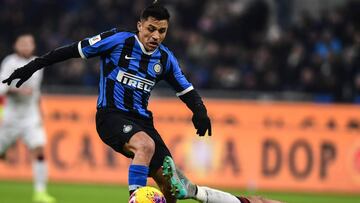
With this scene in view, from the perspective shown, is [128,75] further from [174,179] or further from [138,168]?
[174,179]

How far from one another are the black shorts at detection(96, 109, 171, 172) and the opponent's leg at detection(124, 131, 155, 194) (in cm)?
8

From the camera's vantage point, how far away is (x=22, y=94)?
1253 centimetres

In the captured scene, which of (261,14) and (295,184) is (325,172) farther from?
(261,14)

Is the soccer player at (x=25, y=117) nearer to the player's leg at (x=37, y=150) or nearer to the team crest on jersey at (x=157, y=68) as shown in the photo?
the player's leg at (x=37, y=150)

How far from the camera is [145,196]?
752 centimetres

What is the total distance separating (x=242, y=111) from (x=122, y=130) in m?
Result: 7.50

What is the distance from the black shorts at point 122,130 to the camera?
812cm

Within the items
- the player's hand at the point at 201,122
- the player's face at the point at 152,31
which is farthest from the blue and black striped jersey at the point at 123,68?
the player's hand at the point at 201,122

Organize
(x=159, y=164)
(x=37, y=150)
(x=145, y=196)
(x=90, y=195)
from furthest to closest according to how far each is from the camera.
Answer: (x=90, y=195) → (x=37, y=150) → (x=159, y=164) → (x=145, y=196)

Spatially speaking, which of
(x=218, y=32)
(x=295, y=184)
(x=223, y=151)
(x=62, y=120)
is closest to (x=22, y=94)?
(x=62, y=120)

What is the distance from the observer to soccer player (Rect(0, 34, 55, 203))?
1243cm

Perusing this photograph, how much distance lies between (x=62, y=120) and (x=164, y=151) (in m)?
7.55

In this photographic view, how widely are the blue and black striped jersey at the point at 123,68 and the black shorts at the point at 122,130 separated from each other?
77 mm

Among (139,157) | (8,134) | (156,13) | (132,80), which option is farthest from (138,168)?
(8,134)
